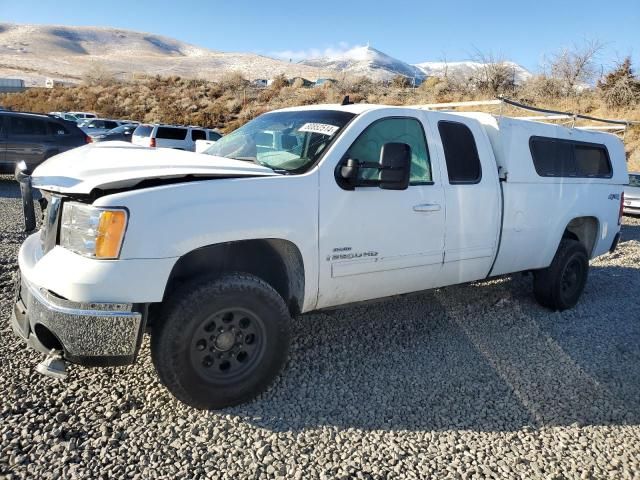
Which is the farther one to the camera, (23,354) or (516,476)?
(23,354)

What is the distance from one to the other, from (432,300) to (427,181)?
71.5 inches

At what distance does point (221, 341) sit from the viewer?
2.92 meters

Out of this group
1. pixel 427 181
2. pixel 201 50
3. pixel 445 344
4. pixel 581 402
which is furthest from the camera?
pixel 201 50

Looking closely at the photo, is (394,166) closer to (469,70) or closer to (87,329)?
(87,329)

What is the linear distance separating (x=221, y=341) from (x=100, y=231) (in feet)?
3.06

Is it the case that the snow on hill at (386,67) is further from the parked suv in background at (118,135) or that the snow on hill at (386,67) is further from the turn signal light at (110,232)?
the turn signal light at (110,232)

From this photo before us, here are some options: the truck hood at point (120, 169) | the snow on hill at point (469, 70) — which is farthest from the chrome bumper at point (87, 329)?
the snow on hill at point (469, 70)

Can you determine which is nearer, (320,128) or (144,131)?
(320,128)

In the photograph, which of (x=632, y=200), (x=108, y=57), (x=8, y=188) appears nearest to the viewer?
(x=8, y=188)

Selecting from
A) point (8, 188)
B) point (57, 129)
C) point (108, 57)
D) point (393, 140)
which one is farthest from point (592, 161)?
point (108, 57)

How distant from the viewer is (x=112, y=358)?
2.65 metres

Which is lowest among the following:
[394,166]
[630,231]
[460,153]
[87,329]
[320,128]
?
[630,231]

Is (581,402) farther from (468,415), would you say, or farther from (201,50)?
(201,50)

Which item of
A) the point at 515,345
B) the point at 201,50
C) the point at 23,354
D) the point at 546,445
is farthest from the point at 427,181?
the point at 201,50
